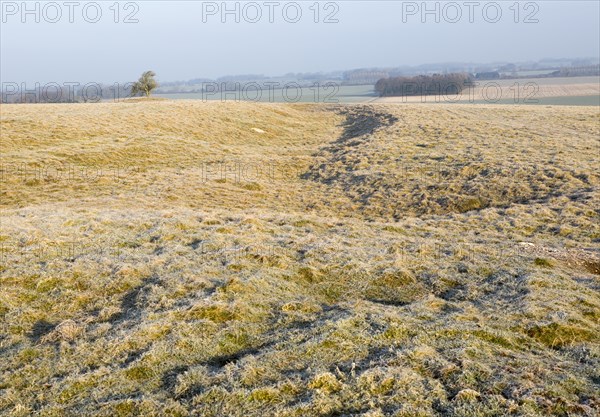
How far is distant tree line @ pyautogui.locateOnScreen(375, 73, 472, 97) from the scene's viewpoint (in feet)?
378

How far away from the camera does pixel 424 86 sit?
122500 mm

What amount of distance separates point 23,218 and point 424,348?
16046 millimetres

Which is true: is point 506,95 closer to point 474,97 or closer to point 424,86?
point 474,97

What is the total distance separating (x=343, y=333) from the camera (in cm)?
895

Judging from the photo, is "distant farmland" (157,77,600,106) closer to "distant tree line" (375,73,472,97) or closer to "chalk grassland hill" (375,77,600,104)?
"chalk grassland hill" (375,77,600,104)

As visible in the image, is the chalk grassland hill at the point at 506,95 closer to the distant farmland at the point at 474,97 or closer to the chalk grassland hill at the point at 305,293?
the distant farmland at the point at 474,97

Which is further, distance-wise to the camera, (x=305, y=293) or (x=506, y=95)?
(x=506, y=95)

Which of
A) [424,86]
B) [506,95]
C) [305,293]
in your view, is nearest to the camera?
[305,293]

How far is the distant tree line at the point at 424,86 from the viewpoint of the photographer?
11512 centimetres

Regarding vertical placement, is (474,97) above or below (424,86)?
below

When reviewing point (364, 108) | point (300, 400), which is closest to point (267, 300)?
point (300, 400)

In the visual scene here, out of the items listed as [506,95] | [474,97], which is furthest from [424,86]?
[506,95]

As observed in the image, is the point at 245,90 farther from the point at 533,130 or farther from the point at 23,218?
the point at 23,218

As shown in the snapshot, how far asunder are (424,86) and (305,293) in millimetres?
120978
